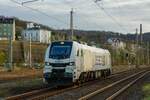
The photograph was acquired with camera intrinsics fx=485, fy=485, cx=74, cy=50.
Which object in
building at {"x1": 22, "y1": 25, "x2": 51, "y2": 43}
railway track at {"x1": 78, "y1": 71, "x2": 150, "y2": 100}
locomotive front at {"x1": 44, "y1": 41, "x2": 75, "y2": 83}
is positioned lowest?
railway track at {"x1": 78, "y1": 71, "x2": 150, "y2": 100}

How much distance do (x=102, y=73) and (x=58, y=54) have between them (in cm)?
1695

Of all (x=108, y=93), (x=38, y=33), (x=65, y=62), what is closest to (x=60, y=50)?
(x=65, y=62)

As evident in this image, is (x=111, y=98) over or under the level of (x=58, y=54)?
under

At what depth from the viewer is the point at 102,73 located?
4894cm

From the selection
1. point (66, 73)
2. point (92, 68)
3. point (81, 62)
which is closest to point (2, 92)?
point (66, 73)

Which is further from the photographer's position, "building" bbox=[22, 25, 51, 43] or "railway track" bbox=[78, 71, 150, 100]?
"building" bbox=[22, 25, 51, 43]

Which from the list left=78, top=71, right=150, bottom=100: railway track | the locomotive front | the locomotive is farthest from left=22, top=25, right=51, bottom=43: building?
the locomotive front

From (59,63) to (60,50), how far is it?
1183 millimetres

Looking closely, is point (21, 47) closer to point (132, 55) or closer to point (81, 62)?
point (132, 55)

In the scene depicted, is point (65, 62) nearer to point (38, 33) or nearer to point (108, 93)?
point (108, 93)

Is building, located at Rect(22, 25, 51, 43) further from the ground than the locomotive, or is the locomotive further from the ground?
building, located at Rect(22, 25, 51, 43)

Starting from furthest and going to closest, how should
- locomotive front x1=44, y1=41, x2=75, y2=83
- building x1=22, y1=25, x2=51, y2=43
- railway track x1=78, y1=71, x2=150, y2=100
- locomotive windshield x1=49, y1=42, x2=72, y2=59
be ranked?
1. building x1=22, y1=25, x2=51, y2=43
2. locomotive windshield x1=49, y1=42, x2=72, y2=59
3. locomotive front x1=44, y1=41, x2=75, y2=83
4. railway track x1=78, y1=71, x2=150, y2=100

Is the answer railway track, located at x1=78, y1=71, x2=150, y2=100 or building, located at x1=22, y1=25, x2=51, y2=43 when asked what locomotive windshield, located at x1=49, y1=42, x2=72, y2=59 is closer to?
railway track, located at x1=78, y1=71, x2=150, y2=100

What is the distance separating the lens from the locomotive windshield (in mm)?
32438
